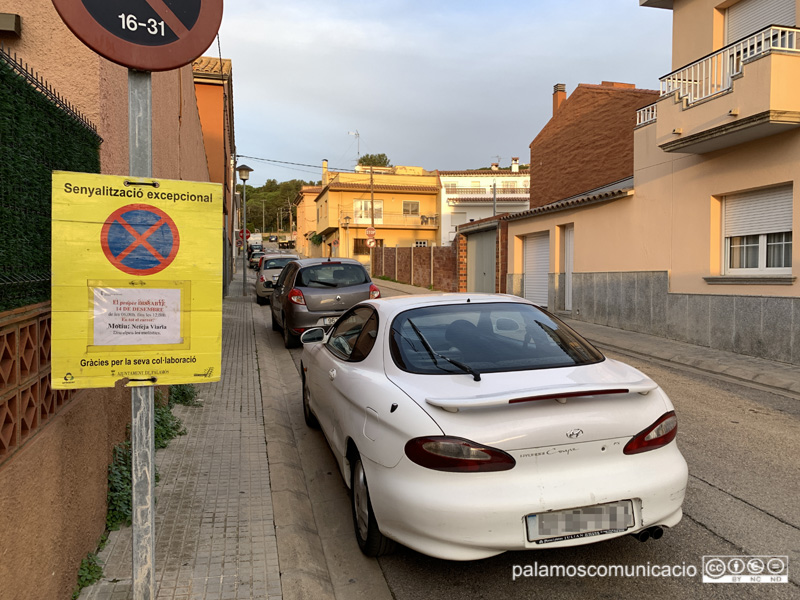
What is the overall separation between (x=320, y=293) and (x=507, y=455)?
795 cm

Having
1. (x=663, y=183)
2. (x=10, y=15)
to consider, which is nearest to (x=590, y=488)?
(x=10, y=15)

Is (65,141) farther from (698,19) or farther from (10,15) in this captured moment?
(698,19)

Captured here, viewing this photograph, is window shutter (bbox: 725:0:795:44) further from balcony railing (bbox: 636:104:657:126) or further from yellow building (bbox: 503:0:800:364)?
balcony railing (bbox: 636:104:657:126)

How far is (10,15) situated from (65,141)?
1.68 meters

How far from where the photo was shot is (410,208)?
2044 inches

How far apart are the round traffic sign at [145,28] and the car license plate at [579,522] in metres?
2.64

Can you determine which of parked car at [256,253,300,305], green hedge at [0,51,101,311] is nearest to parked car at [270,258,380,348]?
parked car at [256,253,300,305]

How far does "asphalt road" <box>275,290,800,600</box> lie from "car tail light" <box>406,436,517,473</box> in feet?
2.57

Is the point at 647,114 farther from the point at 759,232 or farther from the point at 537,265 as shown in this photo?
the point at 537,265

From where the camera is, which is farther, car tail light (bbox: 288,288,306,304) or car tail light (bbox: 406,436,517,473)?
car tail light (bbox: 288,288,306,304)

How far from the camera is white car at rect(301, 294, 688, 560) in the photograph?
277 centimetres

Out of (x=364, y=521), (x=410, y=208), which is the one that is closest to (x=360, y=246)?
(x=410, y=208)

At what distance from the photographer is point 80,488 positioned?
3070mm

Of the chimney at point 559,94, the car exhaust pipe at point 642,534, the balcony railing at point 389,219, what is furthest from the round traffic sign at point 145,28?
the balcony railing at point 389,219
